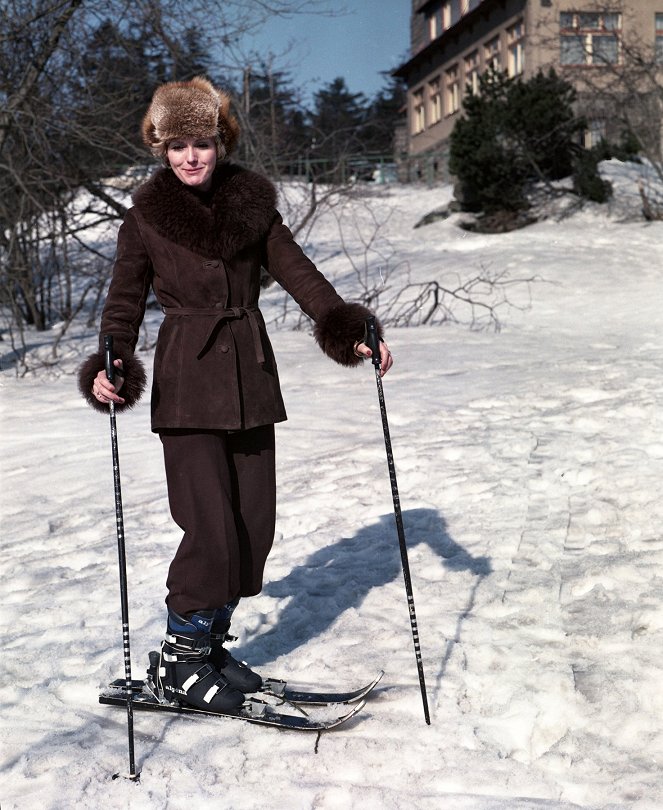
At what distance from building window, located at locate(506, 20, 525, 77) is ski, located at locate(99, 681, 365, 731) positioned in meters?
31.2

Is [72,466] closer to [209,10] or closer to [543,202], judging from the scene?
[209,10]

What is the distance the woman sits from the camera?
332cm

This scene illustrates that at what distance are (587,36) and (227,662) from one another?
27.3 meters

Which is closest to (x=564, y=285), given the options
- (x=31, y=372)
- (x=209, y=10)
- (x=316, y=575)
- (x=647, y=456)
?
(x=209, y=10)

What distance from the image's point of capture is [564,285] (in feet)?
52.5

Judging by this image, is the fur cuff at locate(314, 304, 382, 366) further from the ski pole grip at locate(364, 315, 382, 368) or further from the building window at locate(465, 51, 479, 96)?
the building window at locate(465, 51, 479, 96)

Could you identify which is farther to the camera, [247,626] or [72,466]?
[72,466]

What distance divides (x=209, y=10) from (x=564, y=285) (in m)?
7.01

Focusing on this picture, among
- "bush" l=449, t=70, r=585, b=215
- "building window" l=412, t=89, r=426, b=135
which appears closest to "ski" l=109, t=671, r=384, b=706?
"bush" l=449, t=70, r=585, b=215

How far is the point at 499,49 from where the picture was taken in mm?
33531

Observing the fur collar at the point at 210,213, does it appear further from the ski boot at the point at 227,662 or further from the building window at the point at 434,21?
the building window at the point at 434,21

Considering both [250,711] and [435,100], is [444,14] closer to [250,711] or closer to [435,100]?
[435,100]

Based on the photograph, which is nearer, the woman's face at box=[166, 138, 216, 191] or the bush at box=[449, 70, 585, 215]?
the woman's face at box=[166, 138, 216, 191]

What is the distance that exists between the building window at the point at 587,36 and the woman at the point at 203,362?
1931cm
